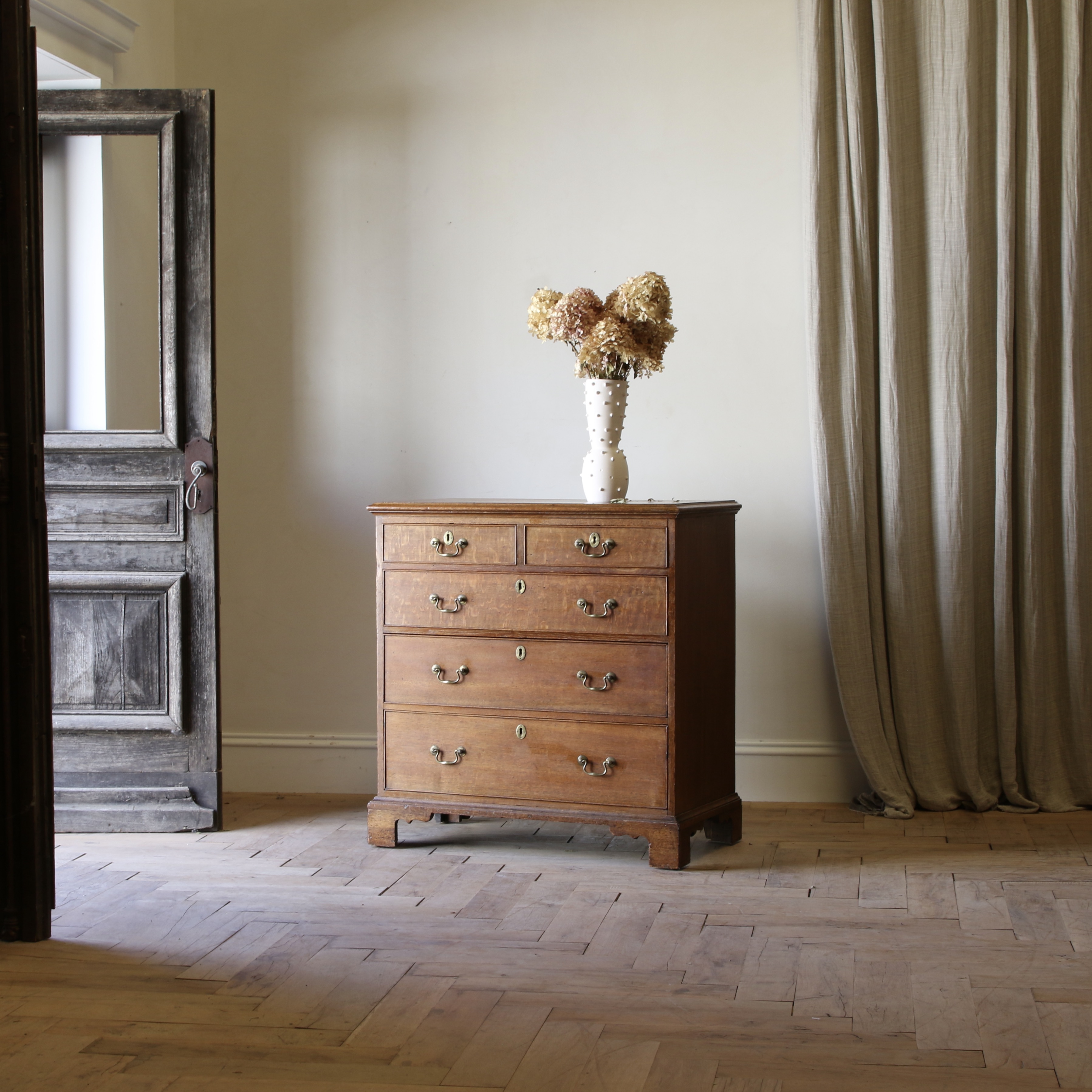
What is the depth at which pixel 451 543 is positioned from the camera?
3238mm

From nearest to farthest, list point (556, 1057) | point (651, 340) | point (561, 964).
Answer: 1. point (556, 1057)
2. point (561, 964)
3. point (651, 340)

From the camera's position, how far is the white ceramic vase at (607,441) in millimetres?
3246

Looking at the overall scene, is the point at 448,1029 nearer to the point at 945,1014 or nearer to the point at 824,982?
the point at 824,982

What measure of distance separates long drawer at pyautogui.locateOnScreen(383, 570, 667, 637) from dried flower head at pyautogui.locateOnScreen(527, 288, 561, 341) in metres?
0.64

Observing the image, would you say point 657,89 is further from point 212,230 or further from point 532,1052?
point 532,1052

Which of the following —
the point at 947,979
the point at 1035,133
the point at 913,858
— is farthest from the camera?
the point at 1035,133

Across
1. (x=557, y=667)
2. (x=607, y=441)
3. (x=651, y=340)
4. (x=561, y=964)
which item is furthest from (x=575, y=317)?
(x=561, y=964)

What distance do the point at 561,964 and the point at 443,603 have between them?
109 centimetres

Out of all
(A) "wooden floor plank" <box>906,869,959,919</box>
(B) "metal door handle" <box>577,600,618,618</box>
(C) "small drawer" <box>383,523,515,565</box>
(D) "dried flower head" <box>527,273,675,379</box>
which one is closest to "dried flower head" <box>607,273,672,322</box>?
(D) "dried flower head" <box>527,273,675,379</box>

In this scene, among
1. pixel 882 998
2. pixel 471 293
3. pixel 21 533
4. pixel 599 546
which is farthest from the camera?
Answer: pixel 471 293

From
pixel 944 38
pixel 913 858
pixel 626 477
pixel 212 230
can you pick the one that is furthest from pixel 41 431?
pixel 944 38

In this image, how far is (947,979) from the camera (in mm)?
2338

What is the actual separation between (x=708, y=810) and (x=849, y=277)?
1580 mm

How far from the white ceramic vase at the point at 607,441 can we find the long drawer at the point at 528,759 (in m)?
0.61
